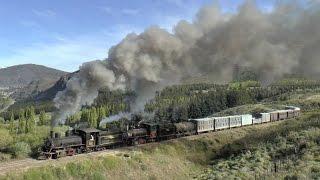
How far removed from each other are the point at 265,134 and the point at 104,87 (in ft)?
92.5

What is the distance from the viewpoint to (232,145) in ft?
175

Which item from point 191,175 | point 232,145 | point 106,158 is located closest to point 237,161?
point 191,175

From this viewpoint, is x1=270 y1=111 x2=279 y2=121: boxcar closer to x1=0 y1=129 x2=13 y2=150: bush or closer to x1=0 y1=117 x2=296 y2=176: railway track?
x1=0 y1=117 x2=296 y2=176: railway track

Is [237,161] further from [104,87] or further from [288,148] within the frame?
[104,87]

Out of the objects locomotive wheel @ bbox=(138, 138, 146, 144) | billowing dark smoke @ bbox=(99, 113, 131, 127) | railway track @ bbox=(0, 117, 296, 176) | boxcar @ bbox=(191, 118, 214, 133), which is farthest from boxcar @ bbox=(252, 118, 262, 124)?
railway track @ bbox=(0, 117, 296, 176)

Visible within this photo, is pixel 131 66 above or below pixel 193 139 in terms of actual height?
above

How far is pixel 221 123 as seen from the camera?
209 feet

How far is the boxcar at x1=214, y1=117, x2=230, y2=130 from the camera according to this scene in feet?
205

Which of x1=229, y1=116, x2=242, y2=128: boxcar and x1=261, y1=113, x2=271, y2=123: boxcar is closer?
x1=229, y1=116, x2=242, y2=128: boxcar

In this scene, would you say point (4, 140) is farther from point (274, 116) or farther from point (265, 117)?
point (274, 116)

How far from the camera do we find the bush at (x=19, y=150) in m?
40.4

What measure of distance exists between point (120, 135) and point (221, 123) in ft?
74.5

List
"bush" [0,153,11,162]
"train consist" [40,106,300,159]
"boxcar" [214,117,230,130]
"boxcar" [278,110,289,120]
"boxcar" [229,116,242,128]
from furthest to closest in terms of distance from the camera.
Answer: "boxcar" [278,110,289,120] → "boxcar" [229,116,242,128] → "boxcar" [214,117,230,130] → "bush" [0,153,11,162] → "train consist" [40,106,300,159]

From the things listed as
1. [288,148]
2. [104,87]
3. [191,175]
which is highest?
[104,87]
